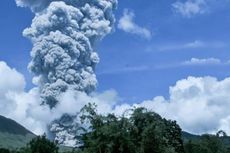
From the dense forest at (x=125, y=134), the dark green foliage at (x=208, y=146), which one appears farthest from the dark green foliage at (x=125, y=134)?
the dark green foliage at (x=208, y=146)

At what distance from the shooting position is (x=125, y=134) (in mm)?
37875

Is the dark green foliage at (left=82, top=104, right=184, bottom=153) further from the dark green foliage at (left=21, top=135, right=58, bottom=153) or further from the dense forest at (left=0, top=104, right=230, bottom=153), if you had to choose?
the dark green foliage at (left=21, top=135, right=58, bottom=153)

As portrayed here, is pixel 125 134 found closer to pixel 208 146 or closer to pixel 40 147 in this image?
pixel 40 147

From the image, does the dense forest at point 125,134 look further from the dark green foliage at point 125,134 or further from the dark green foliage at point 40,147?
the dark green foliage at point 40,147

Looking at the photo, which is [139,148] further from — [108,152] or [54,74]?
[54,74]

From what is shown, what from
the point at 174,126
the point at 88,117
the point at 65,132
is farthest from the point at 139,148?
the point at 65,132

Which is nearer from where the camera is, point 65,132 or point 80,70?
point 80,70

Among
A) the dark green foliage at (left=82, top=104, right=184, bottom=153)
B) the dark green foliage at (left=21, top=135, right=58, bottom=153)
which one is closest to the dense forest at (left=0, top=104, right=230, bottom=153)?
the dark green foliage at (left=82, top=104, right=184, bottom=153)

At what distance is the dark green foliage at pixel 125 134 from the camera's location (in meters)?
37.3

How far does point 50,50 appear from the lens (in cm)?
17462

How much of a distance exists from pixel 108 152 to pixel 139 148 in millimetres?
2173

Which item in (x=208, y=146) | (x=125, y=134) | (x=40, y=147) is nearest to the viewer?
(x=125, y=134)

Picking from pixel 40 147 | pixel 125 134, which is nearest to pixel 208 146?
pixel 40 147

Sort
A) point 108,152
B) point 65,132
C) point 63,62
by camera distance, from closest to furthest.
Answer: point 108,152, point 63,62, point 65,132
